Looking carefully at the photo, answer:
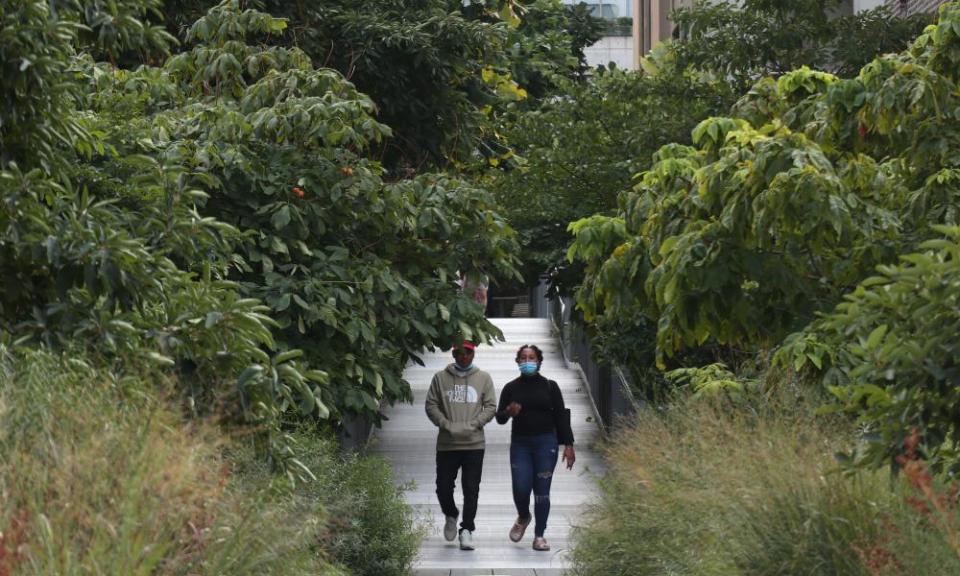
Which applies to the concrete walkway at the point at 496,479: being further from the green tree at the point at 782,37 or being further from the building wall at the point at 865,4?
the building wall at the point at 865,4

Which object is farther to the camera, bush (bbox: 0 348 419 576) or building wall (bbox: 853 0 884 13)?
building wall (bbox: 853 0 884 13)

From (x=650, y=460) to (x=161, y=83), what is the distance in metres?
5.41

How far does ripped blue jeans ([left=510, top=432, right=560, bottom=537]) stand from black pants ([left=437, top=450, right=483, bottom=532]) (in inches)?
12.7

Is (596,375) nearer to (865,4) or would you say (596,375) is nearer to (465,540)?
(865,4)

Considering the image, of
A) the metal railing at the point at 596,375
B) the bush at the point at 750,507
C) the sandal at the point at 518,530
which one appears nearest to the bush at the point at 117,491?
the bush at the point at 750,507

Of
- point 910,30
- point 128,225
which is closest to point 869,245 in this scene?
point 128,225

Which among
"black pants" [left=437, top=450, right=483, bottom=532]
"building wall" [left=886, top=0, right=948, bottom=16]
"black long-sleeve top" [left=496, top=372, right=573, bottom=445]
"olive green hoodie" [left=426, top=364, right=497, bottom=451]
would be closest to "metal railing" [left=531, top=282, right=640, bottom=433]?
"black long-sleeve top" [left=496, top=372, right=573, bottom=445]

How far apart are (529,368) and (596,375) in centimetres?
1119

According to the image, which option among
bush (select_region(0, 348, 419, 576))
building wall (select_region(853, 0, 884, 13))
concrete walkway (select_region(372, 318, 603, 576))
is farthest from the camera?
building wall (select_region(853, 0, 884, 13))

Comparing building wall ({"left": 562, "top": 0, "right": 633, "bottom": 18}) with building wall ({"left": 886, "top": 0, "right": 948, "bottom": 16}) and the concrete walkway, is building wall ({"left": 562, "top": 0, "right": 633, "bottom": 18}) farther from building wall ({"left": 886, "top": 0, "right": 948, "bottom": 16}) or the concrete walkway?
building wall ({"left": 886, "top": 0, "right": 948, "bottom": 16})

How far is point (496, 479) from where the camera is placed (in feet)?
65.0

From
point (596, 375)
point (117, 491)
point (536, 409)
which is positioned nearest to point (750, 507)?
point (117, 491)

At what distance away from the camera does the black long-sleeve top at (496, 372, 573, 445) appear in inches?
560

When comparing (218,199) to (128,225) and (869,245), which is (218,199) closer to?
(128,225)
